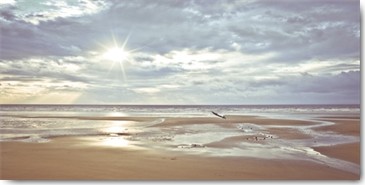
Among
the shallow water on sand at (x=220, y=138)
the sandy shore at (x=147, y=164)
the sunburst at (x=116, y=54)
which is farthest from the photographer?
the sunburst at (x=116, y=54)

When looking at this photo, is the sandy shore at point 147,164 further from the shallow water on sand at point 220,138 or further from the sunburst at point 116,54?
the sunburst at point 116,54

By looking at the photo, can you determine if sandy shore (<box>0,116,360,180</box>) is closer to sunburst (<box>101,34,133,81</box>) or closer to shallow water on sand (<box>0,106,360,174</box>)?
shallow water on sand (<box>0,106,360,174</box>)

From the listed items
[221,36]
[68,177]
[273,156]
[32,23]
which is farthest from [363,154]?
[32,23]

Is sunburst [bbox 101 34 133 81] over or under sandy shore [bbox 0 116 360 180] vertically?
over

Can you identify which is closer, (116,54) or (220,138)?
(116,54)

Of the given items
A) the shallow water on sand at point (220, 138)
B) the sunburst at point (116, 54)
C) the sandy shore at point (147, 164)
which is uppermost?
the sunburst at point (116, 54)

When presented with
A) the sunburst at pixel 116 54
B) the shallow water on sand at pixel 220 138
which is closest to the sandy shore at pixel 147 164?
the shallow water on sand at pixel 220 138

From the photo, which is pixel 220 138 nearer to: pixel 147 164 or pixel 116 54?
pixel 147 164

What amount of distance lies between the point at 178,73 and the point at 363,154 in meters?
2.93

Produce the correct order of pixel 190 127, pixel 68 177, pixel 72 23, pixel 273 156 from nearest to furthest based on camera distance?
pixel 68 177
pixel 273 156
pixel 72 23
pixel 190 127

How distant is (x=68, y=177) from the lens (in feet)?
16.6

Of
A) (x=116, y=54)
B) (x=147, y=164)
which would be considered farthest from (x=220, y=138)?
(x=116, y=54)

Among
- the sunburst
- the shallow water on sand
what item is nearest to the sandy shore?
the shallow water on sand

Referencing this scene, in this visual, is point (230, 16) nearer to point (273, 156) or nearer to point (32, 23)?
point (273, 156)
